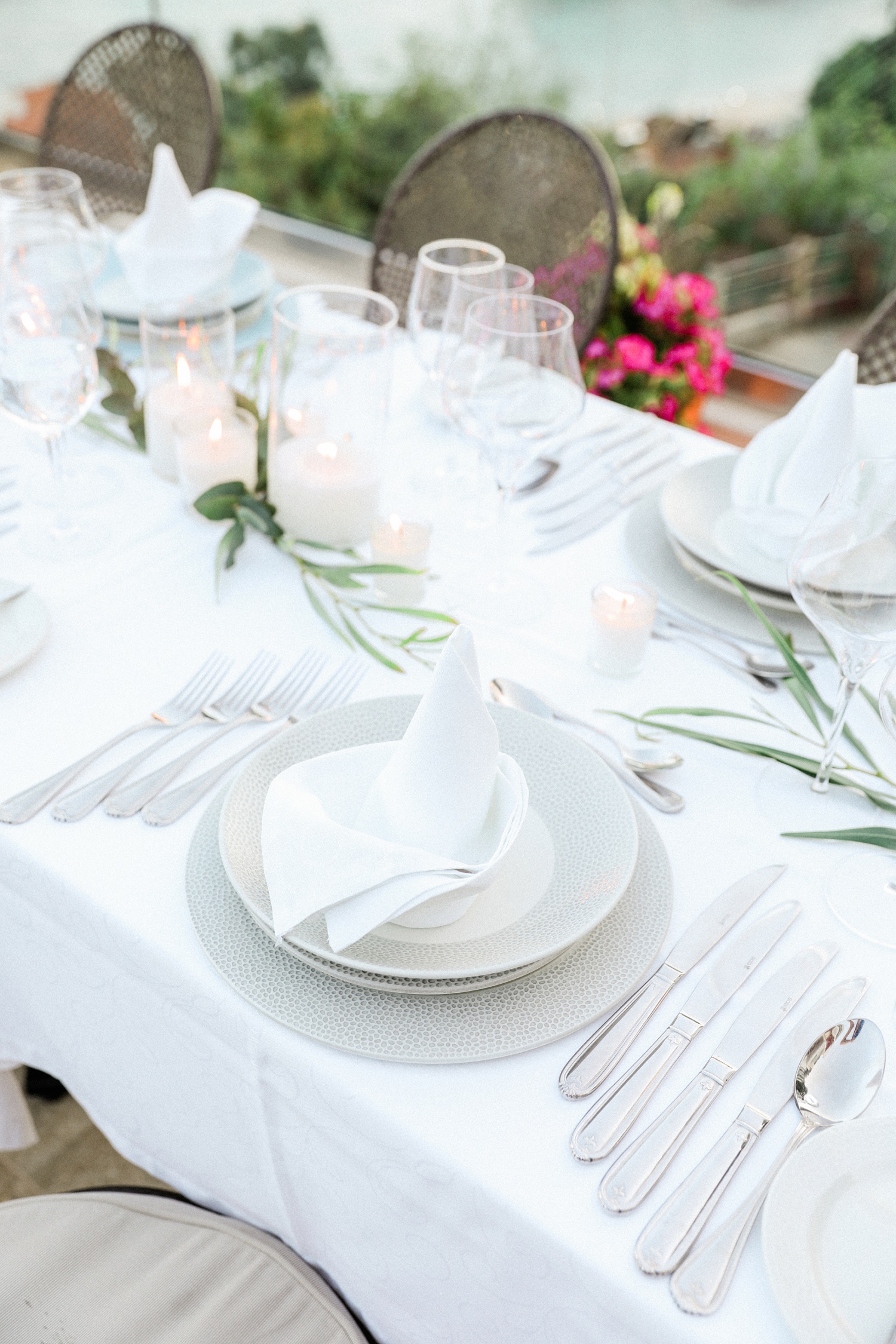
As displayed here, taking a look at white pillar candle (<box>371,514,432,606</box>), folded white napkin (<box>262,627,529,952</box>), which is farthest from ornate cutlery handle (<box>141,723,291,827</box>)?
white pillar candle (<box>371,514,432,606</box>)

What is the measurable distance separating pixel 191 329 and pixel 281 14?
2.55 meters

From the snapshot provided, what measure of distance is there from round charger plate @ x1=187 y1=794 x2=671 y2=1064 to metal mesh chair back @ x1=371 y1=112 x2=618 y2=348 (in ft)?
4.45

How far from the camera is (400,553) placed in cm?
113

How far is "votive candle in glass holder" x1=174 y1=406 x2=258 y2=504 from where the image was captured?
3.92 ft

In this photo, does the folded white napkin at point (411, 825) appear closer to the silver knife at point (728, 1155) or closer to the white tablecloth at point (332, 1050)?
the white tablecloth at point (332, 1050)

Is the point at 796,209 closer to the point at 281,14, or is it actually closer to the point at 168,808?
the point at 281,14

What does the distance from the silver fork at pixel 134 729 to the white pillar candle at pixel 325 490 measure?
212 millimetres

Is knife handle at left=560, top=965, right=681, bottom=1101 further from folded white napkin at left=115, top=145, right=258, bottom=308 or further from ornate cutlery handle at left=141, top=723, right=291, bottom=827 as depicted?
folded white napkin at left=115, top=145, right=258, bottom=308

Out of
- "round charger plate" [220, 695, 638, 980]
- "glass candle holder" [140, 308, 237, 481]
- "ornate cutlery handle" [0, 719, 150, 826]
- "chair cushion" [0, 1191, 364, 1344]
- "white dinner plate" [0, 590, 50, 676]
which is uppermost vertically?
"glass candle holder" [140, 308, 237, 481]

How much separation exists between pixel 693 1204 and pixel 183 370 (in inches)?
39.0

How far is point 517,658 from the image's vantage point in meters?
1.06

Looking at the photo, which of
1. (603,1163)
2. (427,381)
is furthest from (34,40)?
(603,1163)

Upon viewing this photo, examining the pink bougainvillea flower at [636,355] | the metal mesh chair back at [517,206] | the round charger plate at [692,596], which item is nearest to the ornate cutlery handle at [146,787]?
the round charger plate at [692,596]

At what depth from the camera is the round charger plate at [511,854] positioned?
2.30 ft
